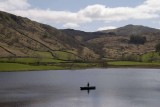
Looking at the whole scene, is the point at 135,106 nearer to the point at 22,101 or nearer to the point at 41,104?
the point at 41,104

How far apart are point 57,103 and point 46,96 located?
18349 millimetres

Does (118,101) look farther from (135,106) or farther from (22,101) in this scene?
(22,101)

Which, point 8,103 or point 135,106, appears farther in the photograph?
point 8,103

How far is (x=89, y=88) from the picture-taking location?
13750cm

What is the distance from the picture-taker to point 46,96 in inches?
4631

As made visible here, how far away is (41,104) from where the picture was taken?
3846 inches

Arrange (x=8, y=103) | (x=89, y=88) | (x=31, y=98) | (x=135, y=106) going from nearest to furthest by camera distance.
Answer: (x=135, y=106)
(x=8, y=103)
(x=31, y=98)
(x=89, y=88)

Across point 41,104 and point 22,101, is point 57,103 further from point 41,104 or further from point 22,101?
point 22,101

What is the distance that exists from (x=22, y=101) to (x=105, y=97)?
27.1 metres

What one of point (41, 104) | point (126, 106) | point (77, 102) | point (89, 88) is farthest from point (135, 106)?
point (89, 88)

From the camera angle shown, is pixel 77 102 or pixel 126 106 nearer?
pixel 126 106

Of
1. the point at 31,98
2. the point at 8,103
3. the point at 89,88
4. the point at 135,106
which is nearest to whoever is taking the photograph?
the point at 135,106

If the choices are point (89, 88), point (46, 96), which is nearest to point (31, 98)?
point (46, 96)

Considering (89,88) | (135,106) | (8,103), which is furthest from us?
(89,88)
